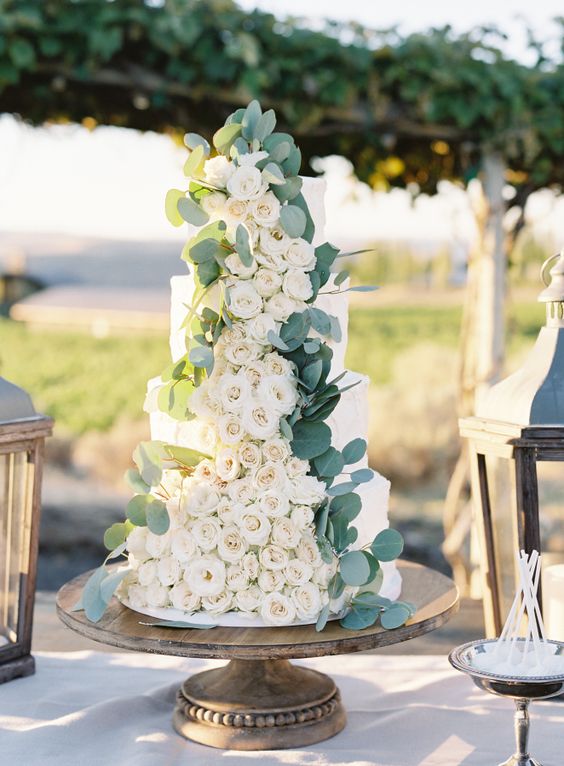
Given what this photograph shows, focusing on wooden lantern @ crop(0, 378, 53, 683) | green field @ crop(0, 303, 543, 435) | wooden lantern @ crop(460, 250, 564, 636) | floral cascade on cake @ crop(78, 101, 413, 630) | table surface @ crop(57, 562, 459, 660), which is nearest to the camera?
table surface @ crop(57, 562, 459, 660)

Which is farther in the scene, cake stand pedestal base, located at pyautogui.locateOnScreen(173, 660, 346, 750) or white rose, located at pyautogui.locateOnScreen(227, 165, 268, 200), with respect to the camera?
cake stand pedestal base, located at pyautogui.locateOnScreen(173, 660, 346, 750)

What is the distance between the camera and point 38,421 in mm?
1961

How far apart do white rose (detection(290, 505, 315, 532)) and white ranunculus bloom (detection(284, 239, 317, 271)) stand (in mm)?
409

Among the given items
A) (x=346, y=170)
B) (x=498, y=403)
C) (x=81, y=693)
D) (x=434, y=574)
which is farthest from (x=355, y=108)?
(x=81, y=693)

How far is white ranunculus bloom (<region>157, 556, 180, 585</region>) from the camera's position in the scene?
156 centimetres

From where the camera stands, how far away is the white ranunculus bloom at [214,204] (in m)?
1.61

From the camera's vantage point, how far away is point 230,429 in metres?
1.56

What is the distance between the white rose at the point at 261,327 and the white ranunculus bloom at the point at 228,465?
7.6 inches

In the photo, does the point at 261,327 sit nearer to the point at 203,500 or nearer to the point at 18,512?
the point at 203,500

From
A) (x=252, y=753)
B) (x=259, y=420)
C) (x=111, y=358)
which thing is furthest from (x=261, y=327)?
(x=111, y=358)

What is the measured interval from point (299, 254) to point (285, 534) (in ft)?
1.54

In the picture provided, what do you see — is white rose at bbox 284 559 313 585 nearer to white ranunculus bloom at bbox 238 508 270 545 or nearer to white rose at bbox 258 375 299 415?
white ranunculus bloom at bbox 238 508 270 545

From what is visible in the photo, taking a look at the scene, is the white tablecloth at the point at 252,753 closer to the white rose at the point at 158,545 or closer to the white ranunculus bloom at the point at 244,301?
the white rose at the point at 158,545

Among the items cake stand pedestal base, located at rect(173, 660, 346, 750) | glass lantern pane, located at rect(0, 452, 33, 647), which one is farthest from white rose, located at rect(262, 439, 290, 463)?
glass lantern pane, located at rect(0, 452, 33, 647)
